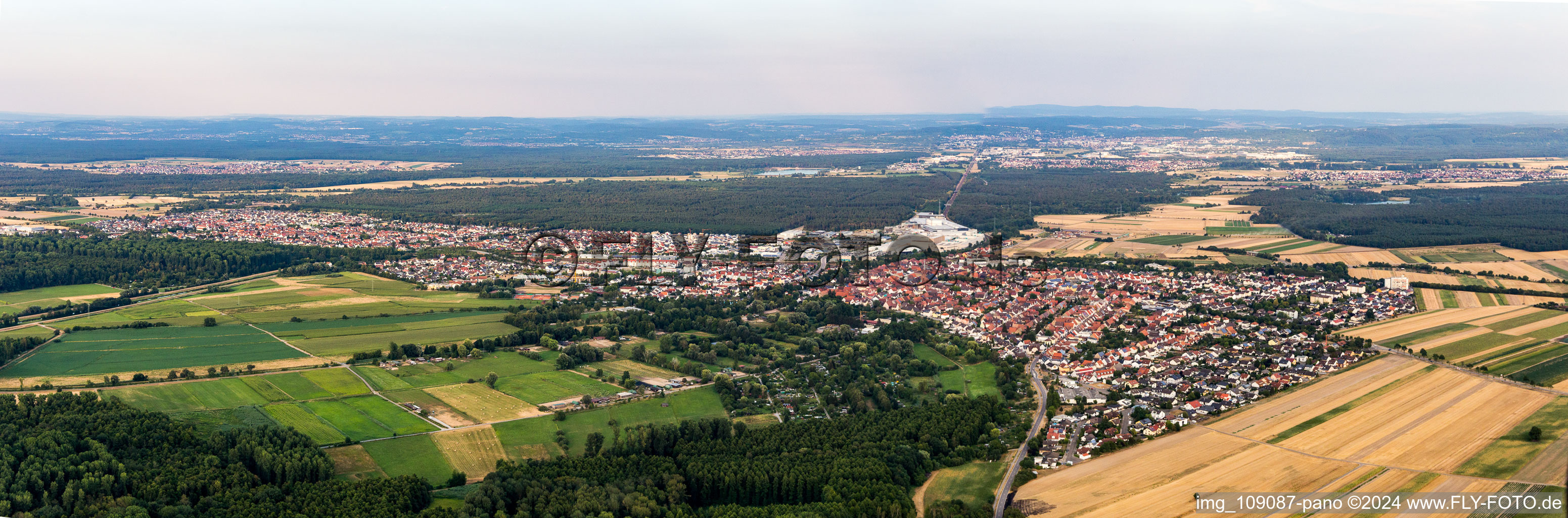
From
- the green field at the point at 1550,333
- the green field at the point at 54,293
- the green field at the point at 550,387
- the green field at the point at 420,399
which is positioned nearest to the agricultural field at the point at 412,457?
the green field at the point at 420,399

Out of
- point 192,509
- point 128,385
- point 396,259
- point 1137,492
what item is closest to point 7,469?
point 192,509

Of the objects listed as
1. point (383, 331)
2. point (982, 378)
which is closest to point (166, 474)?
point (383, 331)

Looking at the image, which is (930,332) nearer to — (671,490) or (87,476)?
(671,490)

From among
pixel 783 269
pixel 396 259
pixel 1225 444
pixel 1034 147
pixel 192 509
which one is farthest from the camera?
pixel 1034 147

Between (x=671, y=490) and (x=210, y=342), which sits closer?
(x=671, y=490)

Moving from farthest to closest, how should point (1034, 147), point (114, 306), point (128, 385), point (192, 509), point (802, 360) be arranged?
point (1034, 147) < point (114, 306) < point (802, 360) < point (128, 385) < point (192, 509)

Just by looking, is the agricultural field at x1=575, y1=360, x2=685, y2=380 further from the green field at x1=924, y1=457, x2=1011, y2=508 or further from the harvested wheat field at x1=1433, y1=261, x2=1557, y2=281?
the harvested wheat field at x1=1433, y1=261, x2=1557, y2=281

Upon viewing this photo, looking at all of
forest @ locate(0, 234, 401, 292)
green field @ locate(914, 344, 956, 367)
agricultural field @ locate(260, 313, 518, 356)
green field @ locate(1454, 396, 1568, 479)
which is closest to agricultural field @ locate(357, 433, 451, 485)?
agricultural field @ locate(260, 313, 518, 356)
